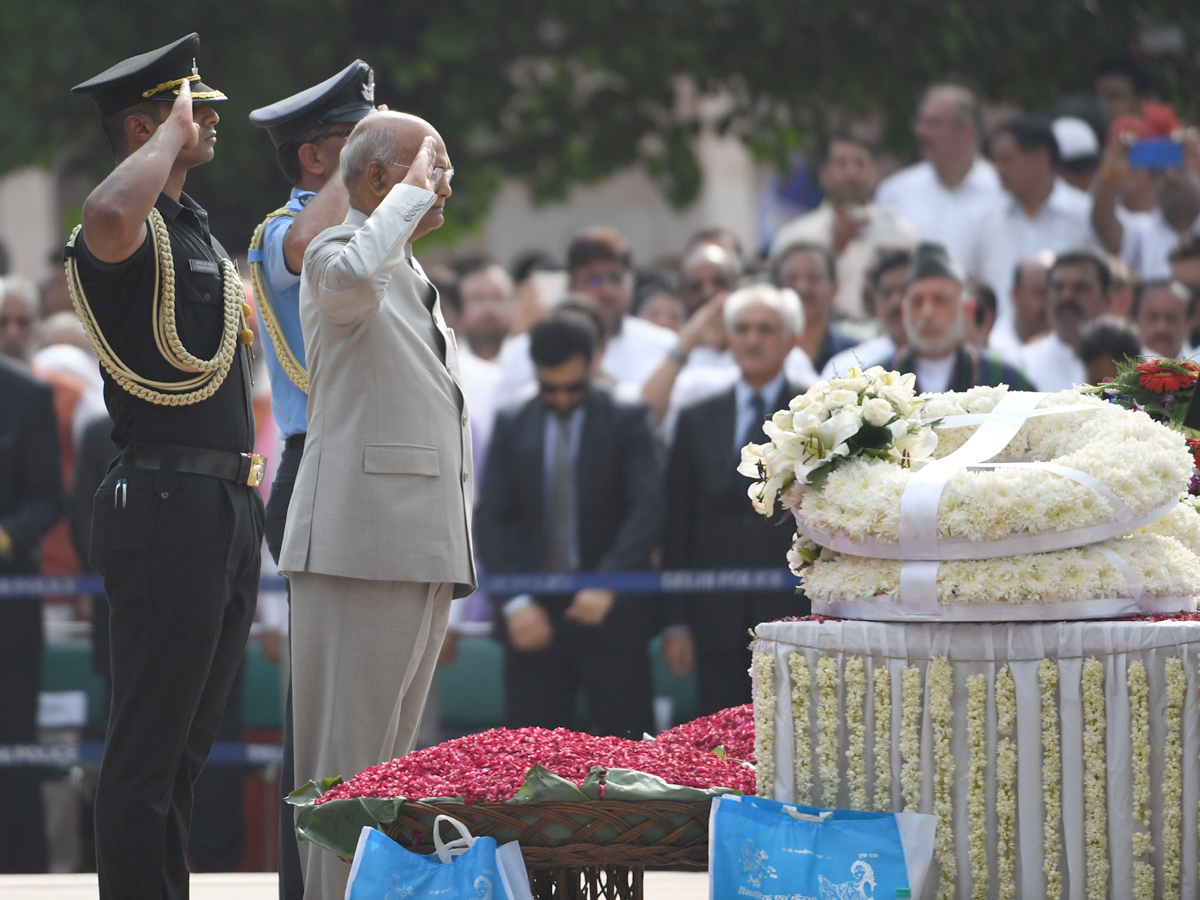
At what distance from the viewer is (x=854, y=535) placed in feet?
12.6

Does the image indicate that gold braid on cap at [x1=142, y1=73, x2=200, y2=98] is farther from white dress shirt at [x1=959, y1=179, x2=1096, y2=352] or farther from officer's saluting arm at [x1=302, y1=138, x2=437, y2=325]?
white dress shirt at [x1=959, y1=179, x2=1096, y2=352]

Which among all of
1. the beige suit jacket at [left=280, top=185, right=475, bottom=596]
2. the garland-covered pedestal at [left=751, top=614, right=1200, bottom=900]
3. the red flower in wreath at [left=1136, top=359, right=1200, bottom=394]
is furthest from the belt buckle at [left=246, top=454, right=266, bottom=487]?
the red flower in wreath at [left=1136, top=359, right=1200, bottom=394]

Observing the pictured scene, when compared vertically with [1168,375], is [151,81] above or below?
above

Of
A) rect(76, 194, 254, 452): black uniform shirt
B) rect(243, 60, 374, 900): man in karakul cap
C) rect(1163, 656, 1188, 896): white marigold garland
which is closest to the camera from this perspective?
rect(1163, 656, 1188, 896): white marigold garland

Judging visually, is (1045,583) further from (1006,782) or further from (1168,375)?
(1168,375)

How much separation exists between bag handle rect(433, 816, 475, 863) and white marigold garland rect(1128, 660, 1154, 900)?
1.47 m

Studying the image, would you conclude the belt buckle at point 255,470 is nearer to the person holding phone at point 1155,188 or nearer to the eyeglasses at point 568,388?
the eyeglasses at point 568,388

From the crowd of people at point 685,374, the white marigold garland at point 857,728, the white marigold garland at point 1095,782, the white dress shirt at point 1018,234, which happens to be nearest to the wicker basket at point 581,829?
the white marigold garland at point 857,728

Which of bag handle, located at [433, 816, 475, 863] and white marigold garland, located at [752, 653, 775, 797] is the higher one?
white marigold garland, located at [752, 653, 775, 797]

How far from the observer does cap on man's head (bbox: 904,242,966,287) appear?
7.91 metres

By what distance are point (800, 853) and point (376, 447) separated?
142 centimetres

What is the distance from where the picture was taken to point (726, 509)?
25.8 feet

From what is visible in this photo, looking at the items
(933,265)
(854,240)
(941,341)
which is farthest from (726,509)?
(854,240)

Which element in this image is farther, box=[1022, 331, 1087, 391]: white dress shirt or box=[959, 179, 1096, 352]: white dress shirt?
box=[959, 179, 1096, 352]: white dress shirt
